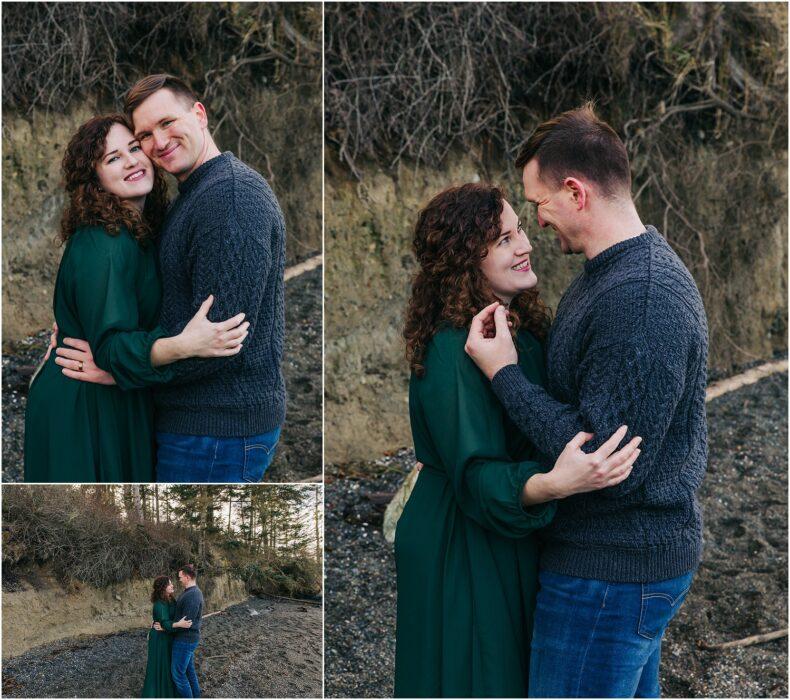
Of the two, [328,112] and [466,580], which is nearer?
[466,580]

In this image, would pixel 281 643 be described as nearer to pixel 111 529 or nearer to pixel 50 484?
pixel 111 529

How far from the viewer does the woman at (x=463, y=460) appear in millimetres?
2201

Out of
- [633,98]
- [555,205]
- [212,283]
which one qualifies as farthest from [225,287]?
[633,98]

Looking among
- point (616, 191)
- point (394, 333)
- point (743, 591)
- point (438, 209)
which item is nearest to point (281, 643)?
point (438, 209)

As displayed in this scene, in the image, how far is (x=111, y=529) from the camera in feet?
8.82

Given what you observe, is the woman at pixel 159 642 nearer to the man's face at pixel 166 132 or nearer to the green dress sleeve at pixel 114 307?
the green dress sleeve at pixel 114 307

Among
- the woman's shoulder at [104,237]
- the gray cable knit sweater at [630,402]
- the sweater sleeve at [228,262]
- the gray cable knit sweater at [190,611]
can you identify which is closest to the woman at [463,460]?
the gray cable knit sweater at [630,402]

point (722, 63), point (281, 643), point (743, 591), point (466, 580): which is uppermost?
point (722, 63)

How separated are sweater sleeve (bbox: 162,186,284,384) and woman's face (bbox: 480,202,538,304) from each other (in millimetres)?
630

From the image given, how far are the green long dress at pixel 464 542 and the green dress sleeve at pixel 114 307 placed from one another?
74cm

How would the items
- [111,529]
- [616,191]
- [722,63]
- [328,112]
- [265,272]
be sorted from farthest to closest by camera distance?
[722,63] → [328,112] → [111,529] → [265,272] → [616,191]

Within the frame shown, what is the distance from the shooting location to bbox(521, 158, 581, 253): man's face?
2.15m

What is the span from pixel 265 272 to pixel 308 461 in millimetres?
702

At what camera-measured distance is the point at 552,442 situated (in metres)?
2.01
